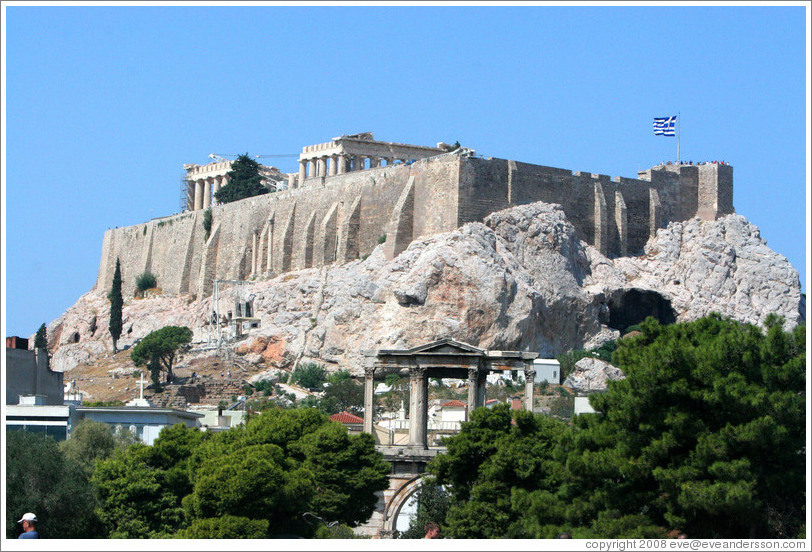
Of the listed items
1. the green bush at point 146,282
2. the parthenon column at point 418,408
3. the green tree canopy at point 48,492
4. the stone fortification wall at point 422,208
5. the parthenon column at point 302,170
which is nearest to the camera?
the green tree canopy at point 48,492

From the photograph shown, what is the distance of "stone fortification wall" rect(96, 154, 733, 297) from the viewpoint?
215ft

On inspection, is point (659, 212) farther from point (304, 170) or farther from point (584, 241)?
point (304, 170)

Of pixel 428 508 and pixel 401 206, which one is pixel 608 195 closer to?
pixel 401 206

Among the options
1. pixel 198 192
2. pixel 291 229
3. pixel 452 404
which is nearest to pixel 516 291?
pixel 452 404

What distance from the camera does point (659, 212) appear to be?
70.9m

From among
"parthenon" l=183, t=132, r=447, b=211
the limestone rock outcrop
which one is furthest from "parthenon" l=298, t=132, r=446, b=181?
the limestone rock outcrop

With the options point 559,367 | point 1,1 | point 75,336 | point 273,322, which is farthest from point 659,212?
point 1,1

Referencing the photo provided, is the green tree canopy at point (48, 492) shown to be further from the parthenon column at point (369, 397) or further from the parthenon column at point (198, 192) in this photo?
the parthenon column at point (198, 192)

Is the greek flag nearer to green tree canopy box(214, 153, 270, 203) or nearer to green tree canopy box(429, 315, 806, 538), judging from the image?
green tree canopy box(214, 153, 270, 203)

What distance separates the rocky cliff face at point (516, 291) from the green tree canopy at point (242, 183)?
19.2 m

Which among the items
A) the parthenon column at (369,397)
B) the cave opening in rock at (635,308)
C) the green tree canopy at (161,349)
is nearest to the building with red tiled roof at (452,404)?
the cave opening in rock at (635,308)

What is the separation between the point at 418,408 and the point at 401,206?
29.1 metres

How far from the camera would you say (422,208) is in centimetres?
6656

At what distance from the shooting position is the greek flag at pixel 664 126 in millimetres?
70500
